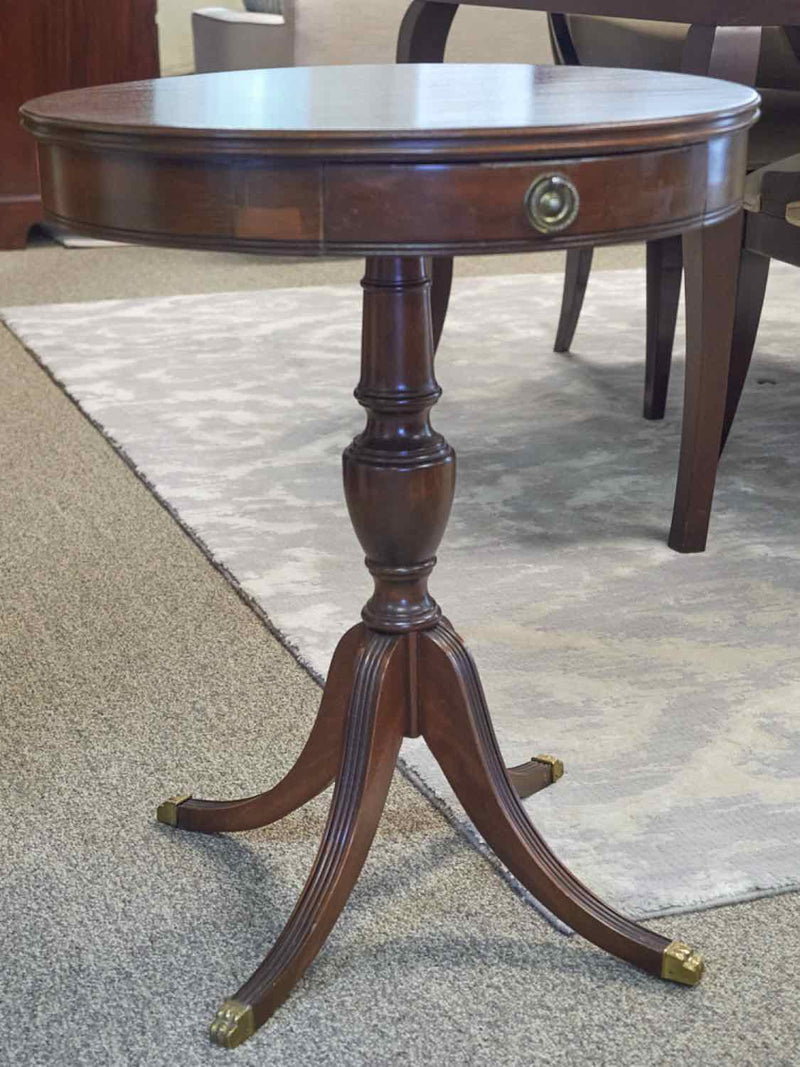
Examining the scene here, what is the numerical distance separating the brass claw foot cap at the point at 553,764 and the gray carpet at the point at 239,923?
0.39 feet

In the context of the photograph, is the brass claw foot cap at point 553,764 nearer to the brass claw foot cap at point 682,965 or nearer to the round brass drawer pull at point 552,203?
the brass claw foot cap at point 682,965

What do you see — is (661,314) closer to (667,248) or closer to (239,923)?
(667,248)

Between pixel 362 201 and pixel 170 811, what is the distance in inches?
27.1

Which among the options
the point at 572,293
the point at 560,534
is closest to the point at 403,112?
the point at 560,534

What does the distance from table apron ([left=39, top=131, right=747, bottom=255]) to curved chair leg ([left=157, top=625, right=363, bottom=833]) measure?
15.4 inches

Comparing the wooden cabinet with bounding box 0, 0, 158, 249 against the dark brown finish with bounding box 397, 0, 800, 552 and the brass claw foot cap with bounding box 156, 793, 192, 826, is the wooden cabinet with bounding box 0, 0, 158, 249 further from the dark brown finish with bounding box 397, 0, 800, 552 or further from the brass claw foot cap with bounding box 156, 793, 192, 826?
the brass claw foot cap with bounding box 156, 793, 192, 826

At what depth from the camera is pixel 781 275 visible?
12.9 feet

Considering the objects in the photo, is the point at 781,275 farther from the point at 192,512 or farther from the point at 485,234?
the point at 485,234

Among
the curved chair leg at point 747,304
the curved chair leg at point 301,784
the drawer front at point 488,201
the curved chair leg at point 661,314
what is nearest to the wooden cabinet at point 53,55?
the curved chair leg at point 661,314

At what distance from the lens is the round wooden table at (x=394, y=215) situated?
36.7 inches

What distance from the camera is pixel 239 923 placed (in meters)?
1.26

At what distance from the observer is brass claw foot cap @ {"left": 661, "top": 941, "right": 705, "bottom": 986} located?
1154 mm

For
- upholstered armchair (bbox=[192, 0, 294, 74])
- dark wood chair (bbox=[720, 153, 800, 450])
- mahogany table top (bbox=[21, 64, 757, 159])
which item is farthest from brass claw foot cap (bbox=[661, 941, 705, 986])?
upholstered armchair (bbox=[192, 0, 294, 74])

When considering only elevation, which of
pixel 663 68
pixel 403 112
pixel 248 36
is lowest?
pixel 248 36
